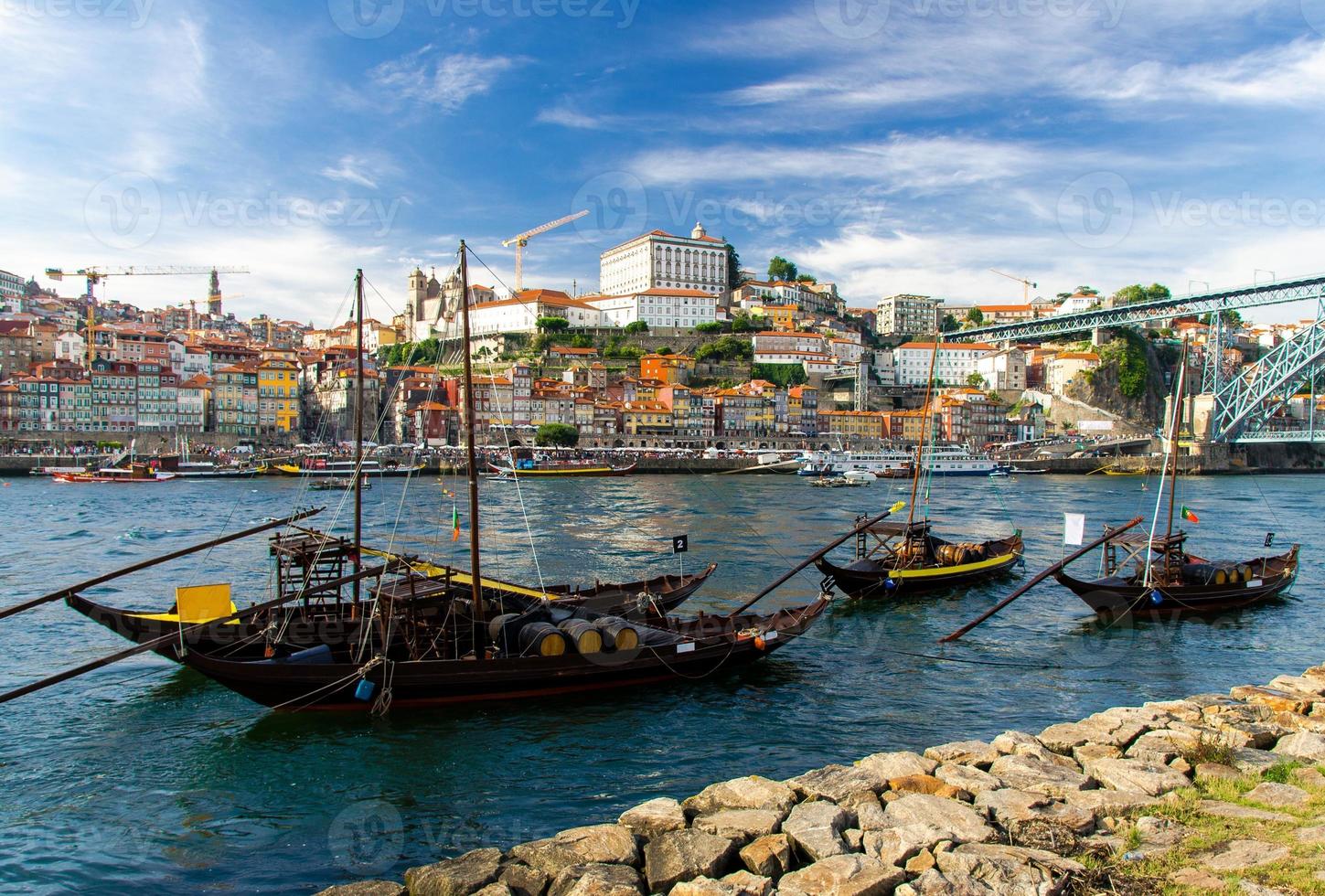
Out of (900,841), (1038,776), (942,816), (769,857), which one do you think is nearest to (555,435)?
(1038,776)

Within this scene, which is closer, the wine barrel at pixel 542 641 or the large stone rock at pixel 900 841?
the large stone rock at pixel 900 841

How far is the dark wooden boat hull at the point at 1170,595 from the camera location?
17.9 meters

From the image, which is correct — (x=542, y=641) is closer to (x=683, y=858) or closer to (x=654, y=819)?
(x=654, y=819)

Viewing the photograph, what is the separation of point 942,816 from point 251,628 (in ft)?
33.5

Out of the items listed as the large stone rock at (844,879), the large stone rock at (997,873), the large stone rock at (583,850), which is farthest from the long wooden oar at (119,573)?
the large stone rock at (997,873)

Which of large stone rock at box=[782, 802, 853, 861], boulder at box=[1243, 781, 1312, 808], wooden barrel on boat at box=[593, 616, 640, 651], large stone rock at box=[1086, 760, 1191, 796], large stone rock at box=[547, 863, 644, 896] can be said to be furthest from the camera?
wooden barrel on boat at box=[593, 616, 640, 651]

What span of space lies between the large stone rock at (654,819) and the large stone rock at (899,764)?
6.50ft

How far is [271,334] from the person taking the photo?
146 m

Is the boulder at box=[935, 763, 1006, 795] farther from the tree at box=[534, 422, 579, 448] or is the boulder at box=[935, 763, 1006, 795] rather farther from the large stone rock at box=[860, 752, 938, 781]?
the tree at box=[534, 422, 579, 448]

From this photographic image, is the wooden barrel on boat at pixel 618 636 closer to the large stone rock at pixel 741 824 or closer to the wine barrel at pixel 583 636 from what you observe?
the wine barrel at pixel 583 636


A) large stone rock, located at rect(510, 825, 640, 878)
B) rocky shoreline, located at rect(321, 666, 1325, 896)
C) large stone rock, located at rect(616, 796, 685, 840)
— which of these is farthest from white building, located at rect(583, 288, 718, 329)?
large stone rock, located at rect(510, 825, 640, 878)

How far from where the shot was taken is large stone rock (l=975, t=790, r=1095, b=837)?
21.9ft

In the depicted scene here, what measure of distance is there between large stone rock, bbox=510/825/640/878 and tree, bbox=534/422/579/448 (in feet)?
231

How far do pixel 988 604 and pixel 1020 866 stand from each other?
594 inches
